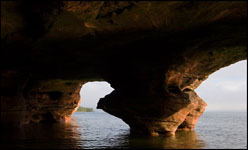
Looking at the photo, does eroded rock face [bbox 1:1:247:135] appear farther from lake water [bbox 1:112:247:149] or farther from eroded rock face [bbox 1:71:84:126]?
eroded rock face [bbox 1:71:84:126]

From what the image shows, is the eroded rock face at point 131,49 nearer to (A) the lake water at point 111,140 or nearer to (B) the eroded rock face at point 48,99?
(A) the lake water at point 111,140

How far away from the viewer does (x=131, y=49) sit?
17.8 m

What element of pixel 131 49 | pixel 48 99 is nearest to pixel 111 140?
pixel 131 49

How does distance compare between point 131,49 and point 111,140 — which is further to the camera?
point 131,49

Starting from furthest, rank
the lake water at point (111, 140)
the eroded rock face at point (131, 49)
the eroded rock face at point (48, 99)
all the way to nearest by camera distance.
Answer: the eroded rock face at point (48, 99) < the lake water at point (111, 140) < the eroded rock face at point (131, 49)

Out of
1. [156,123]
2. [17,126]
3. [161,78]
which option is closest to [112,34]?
[161,78]

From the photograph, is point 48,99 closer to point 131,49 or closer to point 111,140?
point 111,140

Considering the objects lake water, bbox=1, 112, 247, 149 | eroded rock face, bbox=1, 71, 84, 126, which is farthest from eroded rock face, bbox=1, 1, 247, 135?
eroded rock face, bbox=1, 71, 84, 126

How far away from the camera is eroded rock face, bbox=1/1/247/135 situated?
12.0 m

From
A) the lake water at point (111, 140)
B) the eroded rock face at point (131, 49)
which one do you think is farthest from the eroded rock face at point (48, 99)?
the lake water at point (111, 140)

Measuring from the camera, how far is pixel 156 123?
59.9 ft

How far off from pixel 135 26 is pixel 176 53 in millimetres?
5282

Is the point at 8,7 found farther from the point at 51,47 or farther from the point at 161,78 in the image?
the point at 161,78

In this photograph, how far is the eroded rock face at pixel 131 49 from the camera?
12.0m
